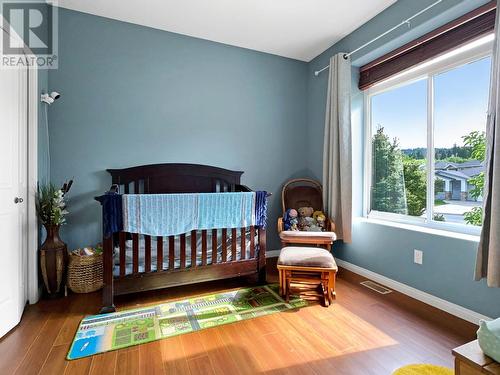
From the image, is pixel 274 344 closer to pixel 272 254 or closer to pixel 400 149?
pixel 272 254

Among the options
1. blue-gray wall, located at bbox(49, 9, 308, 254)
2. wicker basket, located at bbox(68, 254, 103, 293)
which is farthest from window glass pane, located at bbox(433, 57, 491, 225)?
wicker basket, located at bbox(68, 254, 103, 293)

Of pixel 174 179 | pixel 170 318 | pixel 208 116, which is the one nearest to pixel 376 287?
pixel 170 318

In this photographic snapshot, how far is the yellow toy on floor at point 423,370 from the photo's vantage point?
1.30 m

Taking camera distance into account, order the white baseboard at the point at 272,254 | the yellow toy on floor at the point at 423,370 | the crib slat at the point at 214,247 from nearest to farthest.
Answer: the yellow toy on floor at the point at 423,370 < the crib slat at the point at 214,247 < the white baseboard at the point at 272,254

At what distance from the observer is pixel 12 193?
1729mm

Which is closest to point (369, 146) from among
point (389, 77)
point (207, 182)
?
point (389, 77)

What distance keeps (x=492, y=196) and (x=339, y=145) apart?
54.0 inches

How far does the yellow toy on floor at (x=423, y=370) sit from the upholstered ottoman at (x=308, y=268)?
0.72 metres

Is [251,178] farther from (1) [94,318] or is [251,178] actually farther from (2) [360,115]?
(1) [94,318]

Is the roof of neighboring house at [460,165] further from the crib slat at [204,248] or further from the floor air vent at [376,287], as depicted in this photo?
the crib slat at [204,248]

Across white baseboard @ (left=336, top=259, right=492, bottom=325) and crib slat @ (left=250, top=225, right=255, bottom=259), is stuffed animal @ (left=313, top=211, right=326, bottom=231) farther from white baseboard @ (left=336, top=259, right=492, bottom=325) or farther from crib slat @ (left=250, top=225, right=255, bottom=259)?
crib slat @ (left=250, top=225, right=255, bottom=259)

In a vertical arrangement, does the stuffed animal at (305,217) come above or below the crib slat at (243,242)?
above

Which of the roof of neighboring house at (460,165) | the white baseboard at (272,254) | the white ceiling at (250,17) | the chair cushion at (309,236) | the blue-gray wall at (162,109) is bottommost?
the white baseboard at (272,254)

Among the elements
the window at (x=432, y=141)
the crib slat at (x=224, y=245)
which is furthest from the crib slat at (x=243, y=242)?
the window at (x=432, y=141)
